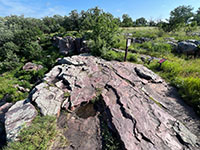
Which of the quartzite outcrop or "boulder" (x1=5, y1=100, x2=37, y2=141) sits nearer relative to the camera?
"boulder" (x1=5, y1=100, x2=37, y2=141)


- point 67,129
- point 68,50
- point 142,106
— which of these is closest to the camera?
point 67,129

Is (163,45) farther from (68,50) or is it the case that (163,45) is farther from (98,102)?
(68,50)

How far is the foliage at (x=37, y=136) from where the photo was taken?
202cm

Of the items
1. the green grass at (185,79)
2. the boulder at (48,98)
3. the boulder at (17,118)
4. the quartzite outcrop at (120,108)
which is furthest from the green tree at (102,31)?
the boulder at (17,118)

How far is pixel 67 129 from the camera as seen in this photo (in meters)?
2.73

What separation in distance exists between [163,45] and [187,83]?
7.08m

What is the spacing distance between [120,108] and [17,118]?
3.21m

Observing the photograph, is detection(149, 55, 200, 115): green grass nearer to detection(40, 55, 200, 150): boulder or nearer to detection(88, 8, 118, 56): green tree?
detection(40, 55, 200, 150): boulder

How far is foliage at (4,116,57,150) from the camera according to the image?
2025 mm

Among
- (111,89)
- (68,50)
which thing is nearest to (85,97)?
(111,89)

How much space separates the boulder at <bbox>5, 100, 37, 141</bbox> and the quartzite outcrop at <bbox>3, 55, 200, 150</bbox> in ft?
0.86

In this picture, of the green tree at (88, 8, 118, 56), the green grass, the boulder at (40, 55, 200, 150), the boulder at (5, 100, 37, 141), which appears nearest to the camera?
the boulder at (5, 100, 37, 141)

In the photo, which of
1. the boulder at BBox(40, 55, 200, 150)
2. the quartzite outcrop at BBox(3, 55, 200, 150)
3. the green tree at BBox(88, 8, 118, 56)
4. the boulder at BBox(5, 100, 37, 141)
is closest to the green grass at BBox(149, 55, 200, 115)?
the quartzite outcrop at BBox(3, 55, 200, 150)

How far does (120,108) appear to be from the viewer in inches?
127
